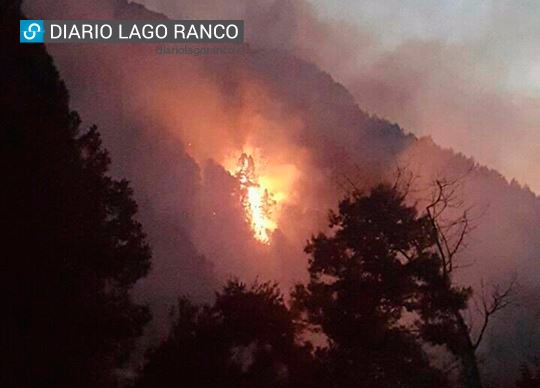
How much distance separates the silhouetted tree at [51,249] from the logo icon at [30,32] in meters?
0.34

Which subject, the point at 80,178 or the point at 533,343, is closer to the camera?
the point at 80,178

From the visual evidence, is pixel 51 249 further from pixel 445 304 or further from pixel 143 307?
pixel 445 304

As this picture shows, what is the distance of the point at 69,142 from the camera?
84.1ft

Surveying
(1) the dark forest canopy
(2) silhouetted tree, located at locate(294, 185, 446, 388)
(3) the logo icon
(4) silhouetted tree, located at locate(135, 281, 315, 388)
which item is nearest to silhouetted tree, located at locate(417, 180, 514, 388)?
(1) the dark forest canopy

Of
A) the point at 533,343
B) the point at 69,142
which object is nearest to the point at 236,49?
the point at 533,343

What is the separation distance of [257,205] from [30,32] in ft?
182

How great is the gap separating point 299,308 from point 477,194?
265ft

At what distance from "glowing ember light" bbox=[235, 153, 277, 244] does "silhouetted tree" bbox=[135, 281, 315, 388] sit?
165 ft

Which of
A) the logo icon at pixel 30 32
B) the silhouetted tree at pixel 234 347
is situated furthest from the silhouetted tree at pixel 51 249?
the silhouetted tree at pixel 234 347

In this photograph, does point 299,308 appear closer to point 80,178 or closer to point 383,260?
point 383,260

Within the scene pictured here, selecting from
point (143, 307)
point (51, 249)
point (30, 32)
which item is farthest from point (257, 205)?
point (51, 249)

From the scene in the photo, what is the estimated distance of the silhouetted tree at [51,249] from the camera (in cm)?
1878

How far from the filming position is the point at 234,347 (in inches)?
984

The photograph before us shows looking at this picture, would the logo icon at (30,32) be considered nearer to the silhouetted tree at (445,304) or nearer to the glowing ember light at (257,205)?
the silhouetted tree at (445,304)
